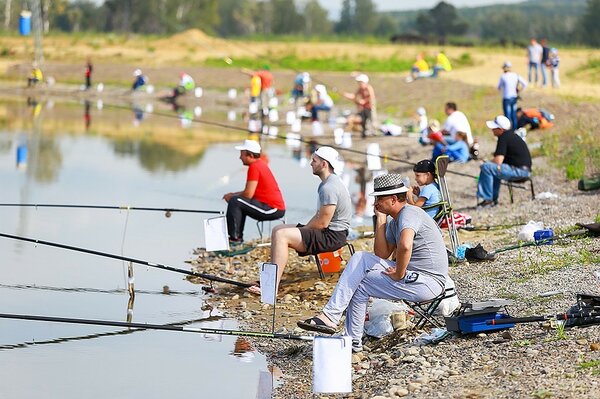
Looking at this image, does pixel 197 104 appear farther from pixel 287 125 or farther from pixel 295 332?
pixel 295 332

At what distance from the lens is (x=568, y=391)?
7023 millimetres

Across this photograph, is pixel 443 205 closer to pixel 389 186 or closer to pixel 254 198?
pixel 254 198

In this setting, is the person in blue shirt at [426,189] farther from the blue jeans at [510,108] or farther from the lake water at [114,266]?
the blue jeans at [510,108]

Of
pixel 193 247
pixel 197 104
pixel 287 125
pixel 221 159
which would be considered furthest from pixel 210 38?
pixel 193 247

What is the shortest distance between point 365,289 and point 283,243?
205cm

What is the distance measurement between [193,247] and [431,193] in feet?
11.1

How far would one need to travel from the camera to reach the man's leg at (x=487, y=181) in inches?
606

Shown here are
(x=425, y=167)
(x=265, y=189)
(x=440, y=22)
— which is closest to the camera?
(x=425, y=167)

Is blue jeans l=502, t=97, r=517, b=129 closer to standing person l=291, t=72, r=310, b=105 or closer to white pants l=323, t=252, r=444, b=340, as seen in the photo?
standing person l=291, t=72, r=310, b=105

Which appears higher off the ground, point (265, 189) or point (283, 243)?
point (265, 189)

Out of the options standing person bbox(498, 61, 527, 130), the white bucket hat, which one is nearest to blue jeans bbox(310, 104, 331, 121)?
standing person bbox(498, 61, 527, 130)

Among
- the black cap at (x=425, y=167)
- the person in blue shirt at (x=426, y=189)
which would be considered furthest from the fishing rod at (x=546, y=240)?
the black cap at (x=425, y=167)

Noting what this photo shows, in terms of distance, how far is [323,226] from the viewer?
35.0 feet

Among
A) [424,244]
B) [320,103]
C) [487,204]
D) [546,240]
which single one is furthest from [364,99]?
[424,244]
